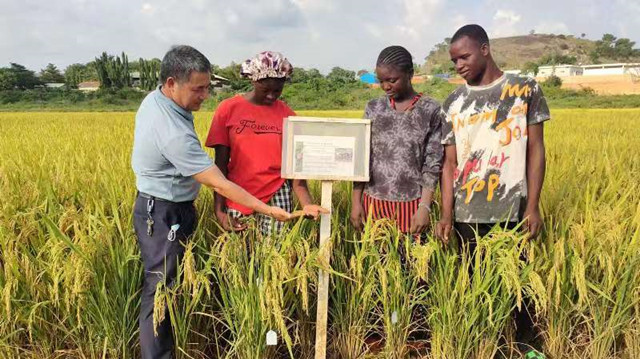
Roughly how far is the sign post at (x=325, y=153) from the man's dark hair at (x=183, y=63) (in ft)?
1.43

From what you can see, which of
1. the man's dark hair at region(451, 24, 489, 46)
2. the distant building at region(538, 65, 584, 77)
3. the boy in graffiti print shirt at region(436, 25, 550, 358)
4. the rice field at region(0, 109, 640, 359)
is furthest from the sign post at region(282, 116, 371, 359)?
the distant building at region(538, 65, 584, 77)

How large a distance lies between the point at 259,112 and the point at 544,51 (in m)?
146

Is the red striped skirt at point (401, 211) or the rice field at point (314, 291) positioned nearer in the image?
the rice field at point (314, 291)

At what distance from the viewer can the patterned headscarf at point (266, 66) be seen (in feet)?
6.60

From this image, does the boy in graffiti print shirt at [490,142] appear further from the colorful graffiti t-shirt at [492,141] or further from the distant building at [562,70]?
the distant building at [562,70]

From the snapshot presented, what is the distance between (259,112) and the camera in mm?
2154

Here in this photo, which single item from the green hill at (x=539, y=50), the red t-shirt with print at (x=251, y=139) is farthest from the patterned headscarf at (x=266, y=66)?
the green hill at (x=539, y=50)

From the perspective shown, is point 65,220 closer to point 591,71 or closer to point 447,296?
point 447,296

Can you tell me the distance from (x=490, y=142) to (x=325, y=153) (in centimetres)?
75

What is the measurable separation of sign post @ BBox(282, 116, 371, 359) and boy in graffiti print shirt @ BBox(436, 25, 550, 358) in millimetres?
432

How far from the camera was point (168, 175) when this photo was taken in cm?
182

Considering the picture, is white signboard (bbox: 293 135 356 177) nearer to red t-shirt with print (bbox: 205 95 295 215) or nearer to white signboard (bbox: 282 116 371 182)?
white signboard (bbox: 282 116 371 182)

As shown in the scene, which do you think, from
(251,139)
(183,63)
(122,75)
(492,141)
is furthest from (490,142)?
(122,75)

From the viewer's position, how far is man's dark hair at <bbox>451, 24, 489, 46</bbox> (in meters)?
1.97
